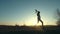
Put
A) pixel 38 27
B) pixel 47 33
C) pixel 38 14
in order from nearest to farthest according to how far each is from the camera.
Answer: pixel 47 33
pixel 38 14
pixel 38 27

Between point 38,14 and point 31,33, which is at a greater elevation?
point 38,14

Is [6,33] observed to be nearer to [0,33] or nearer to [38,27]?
[0,33]

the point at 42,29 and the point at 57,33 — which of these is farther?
the point at 42,29

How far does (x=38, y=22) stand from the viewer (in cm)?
2483

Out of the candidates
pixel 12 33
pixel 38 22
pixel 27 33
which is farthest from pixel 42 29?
pixel 12 33

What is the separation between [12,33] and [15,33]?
35 cm

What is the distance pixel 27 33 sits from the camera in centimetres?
2289

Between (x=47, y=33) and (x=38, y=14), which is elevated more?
(x=38, y=14)

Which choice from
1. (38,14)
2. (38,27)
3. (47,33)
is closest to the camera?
(47,33)

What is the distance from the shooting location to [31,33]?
74.9 ft

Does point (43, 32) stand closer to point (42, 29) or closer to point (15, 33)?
point (42, 29)

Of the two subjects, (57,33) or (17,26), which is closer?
(57,33)

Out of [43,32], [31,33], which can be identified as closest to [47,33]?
[43,32]

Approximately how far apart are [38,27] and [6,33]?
533cm
